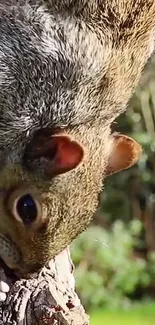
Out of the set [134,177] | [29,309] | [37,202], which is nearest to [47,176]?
[37,202]

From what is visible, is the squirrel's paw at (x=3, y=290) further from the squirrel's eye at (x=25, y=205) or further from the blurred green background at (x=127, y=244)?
the blurred green background at (x=127, y=244)

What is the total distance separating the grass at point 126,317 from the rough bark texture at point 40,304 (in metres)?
4.21

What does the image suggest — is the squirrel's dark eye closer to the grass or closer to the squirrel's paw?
the squirrel's paw

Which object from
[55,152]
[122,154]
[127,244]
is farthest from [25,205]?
[127,244]

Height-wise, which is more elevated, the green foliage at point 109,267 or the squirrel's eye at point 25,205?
the green foliage at point 109,267

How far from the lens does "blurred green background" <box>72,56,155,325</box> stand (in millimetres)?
6371

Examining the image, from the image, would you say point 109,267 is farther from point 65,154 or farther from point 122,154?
point 65,154

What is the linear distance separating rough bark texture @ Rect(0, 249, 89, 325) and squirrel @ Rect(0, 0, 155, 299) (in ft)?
0.61

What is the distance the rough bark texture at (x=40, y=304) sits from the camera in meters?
1.86

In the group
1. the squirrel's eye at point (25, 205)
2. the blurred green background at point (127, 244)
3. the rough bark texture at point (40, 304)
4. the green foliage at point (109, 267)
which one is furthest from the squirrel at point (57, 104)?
the green foliage at point (109, 267)

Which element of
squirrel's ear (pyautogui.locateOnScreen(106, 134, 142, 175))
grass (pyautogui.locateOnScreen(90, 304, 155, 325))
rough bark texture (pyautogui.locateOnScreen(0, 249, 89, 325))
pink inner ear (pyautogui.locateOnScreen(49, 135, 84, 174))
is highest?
squirrel's ear (pyautogui.locateOnScreen(106, 134, 142, 175))

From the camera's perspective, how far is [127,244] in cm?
672

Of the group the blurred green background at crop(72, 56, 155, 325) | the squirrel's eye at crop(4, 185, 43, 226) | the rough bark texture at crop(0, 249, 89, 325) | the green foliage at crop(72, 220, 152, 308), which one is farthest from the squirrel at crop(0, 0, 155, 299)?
the green foliage at crop(72, 220, 152, 308)

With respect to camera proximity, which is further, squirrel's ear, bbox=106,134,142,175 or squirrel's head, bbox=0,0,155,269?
squirrel's ear, bbox=106,134,142,175
